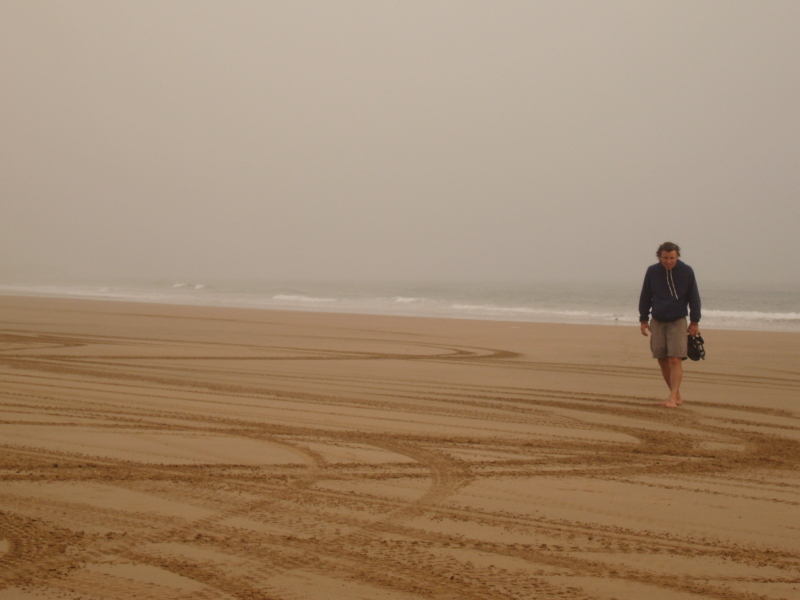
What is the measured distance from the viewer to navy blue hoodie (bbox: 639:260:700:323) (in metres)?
7.09

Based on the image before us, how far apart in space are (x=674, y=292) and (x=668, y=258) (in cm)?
36

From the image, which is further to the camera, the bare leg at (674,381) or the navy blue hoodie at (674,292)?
the navy blue hoodie at (674,292)

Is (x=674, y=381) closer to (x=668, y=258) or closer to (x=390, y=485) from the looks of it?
(x=668, y=258)

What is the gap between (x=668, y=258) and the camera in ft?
23.1

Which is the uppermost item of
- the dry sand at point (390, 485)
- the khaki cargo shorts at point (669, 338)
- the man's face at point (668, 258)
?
the man's face at point (668, 258)

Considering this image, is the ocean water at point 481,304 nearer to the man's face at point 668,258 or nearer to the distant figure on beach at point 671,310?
the distant figure on beach at point 671,310

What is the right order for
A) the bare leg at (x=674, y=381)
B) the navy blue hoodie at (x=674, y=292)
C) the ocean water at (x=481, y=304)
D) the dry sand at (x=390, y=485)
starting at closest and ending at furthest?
the dry sand at (x=390, y=485) → the bare leg at (x=674, y=381) → the navy blue hoodie at (x=674, y=292) → the ocean water at (x=481, y=304)

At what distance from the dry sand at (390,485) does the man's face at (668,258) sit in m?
1.39

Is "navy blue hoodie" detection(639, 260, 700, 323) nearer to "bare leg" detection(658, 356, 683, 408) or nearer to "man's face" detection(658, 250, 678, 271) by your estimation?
"man's face" detection(658, 250, 678, 271)

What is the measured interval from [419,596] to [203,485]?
5.78 ft

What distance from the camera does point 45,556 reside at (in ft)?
9.62

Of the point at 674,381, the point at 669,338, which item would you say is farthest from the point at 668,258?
the point at 674,381

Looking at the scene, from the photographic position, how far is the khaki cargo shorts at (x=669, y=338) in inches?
277

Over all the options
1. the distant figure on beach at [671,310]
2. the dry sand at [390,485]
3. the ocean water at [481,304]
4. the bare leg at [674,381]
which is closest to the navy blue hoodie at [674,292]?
the distant figure on beach at [671,310]
